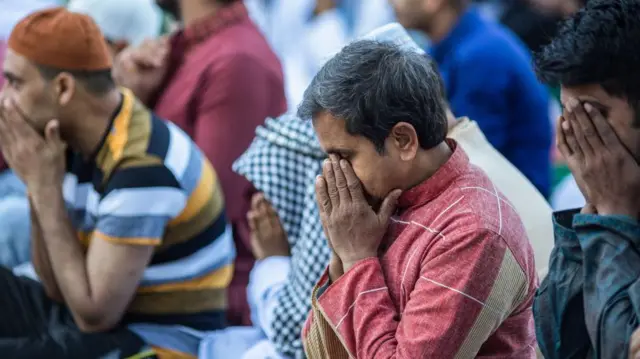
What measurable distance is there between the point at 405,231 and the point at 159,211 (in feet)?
3.11

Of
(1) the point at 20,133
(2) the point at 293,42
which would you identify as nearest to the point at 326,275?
(1) the point at 20,133

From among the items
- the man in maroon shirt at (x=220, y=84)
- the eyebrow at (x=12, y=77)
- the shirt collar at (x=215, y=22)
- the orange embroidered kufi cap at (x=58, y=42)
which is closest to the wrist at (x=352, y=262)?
the orange embroidered kufi cap at (x=58, y=42)

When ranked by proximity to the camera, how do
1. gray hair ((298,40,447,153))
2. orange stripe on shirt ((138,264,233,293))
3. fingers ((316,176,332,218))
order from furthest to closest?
1. orange stripe on shirt ((138,264,233,293))
2. fingers ((316,176,332,218))
3. gray hair ((298,40,447,153))

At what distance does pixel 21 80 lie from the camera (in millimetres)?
2854

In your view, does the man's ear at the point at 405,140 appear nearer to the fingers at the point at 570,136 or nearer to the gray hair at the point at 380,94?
the gray hair at the point at 380,94

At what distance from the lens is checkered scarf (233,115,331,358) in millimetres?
2557

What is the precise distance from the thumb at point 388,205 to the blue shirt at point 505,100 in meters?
2.14

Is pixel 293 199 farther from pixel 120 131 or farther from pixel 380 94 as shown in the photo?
pixel 380 94

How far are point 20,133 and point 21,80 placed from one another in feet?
0.53

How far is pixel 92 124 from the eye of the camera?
9.32 ft

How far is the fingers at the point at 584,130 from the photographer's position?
1.80 m

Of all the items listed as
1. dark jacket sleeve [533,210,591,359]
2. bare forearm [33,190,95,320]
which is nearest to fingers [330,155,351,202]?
dark jacket sleeve [533,210,591,359]

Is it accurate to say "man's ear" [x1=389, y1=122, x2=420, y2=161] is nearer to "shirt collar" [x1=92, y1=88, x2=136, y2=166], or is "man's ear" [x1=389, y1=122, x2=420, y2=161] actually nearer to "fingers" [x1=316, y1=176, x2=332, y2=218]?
"fingers" [x1=316, y1=176, x2=332, y2=218]

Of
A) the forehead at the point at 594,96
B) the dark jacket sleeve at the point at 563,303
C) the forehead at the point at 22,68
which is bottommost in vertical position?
the dark jacket sleeve at the point at 563,303
